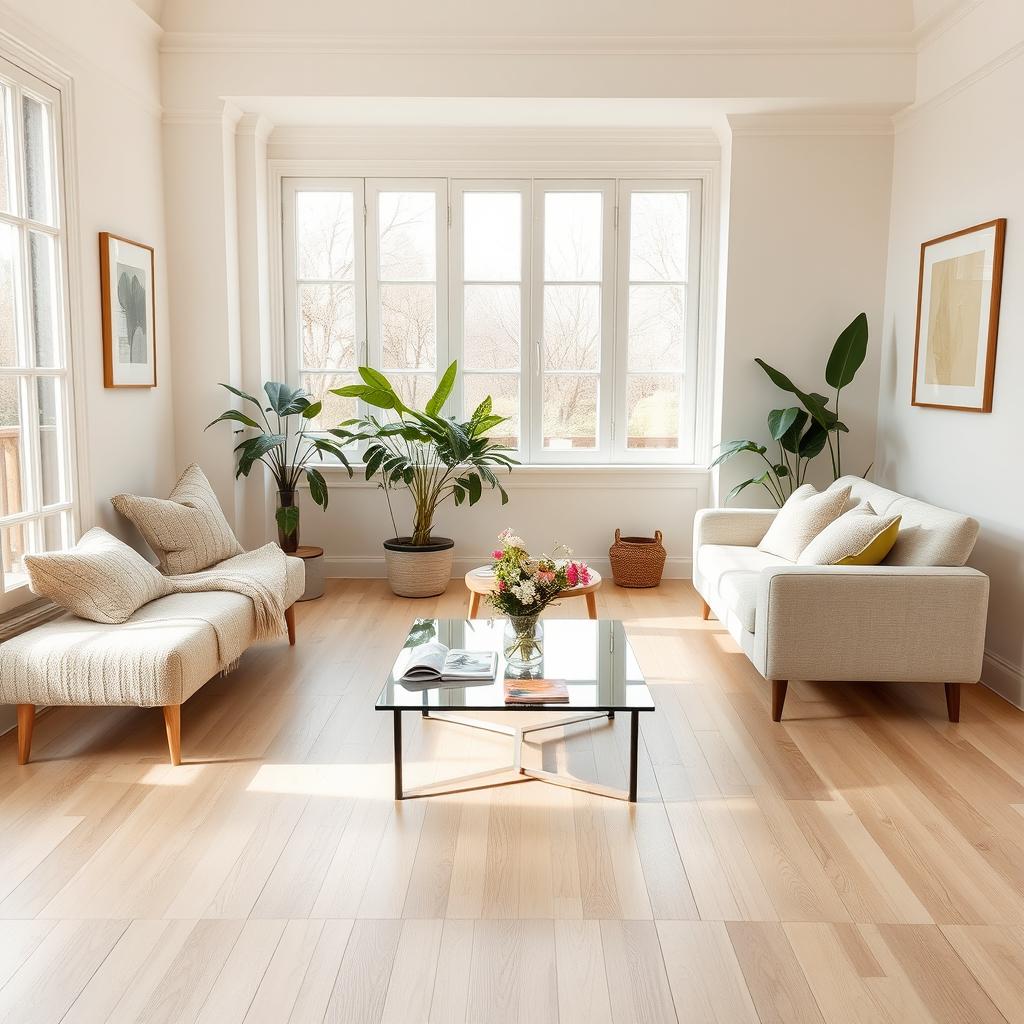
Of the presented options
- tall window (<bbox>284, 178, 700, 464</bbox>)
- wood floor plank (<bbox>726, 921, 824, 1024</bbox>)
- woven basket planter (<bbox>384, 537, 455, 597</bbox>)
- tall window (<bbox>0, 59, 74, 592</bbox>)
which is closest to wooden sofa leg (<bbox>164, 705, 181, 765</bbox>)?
tall window (<bbox>0, 59, 74, 592</bbox>)

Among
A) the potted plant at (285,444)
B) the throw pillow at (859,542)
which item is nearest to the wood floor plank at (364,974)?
the throw pillow at (859,542)

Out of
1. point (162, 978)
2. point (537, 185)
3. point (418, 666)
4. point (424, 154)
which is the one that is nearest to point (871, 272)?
point (537, 185)

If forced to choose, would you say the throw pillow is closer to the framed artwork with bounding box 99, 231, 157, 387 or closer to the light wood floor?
the light wood floor

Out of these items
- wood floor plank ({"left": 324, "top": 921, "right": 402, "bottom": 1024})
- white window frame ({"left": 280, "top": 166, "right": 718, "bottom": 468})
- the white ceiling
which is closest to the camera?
wood floor plank ({"left": 324, "top": 921, "right": 402, "bottom": 1024})

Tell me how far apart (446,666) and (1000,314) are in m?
2.78

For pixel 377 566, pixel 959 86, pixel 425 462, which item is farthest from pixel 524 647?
pixel 959 86

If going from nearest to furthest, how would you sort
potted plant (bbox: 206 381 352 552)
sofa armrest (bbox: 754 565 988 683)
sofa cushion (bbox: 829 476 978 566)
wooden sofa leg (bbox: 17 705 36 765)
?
wooden sofa leg (bbox: 17 705 36 765) → sofa armrest (bbox: 754 565 988 683) → sofa cushion (bbox: 829 476 978 566) → potted plant (bbox: 206 381 352 552)

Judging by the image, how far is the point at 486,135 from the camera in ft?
18.7

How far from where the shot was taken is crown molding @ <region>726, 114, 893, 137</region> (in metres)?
5.24

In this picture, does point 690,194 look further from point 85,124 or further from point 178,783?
point 178,783

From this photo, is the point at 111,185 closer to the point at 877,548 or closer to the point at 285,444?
the point at 285,444

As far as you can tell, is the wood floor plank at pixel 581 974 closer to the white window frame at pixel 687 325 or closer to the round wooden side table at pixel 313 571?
the round wooden side table at pixel 313 571

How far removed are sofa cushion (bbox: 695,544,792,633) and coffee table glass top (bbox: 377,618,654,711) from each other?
54 centimetres

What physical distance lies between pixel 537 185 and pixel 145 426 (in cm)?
273
